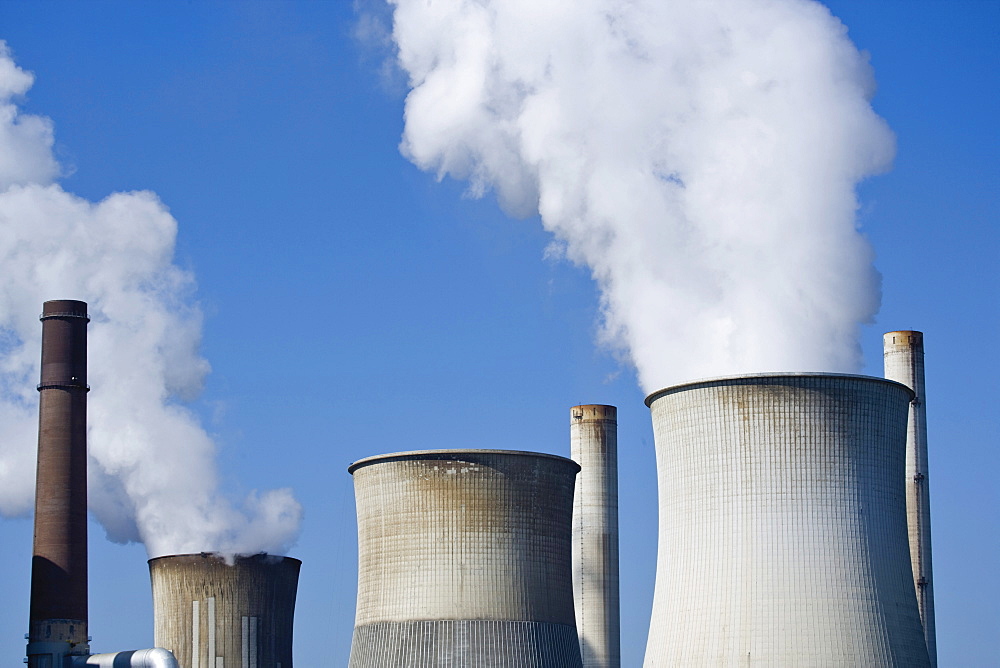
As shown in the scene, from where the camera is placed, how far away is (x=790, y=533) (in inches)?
853

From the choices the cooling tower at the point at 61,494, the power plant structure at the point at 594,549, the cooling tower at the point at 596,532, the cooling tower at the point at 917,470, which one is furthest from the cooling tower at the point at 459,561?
the cooling tower at the point at 596,532

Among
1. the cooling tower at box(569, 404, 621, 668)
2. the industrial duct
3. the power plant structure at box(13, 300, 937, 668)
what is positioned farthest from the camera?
the cooling tower at box(569, 404, 621, 668)

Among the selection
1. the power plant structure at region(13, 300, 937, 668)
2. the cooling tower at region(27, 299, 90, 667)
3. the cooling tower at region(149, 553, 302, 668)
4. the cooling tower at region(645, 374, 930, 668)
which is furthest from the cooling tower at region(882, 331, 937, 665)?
the cooling tower at region(27, 299, 90, 667)

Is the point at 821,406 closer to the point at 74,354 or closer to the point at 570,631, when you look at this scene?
the point at 570,631

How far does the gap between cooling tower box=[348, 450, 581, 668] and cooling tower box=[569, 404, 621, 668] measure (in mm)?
9620

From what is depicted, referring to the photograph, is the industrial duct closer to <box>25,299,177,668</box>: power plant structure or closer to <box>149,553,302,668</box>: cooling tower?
<box>25,299,177,668</box>: power plant structure

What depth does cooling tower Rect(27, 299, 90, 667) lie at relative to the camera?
29.5 meters

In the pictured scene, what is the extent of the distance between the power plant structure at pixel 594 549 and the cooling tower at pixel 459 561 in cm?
4

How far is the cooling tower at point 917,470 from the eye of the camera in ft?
99.8

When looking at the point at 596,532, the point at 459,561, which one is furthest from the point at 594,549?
the point at 459,561

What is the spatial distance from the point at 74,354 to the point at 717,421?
14325 mm

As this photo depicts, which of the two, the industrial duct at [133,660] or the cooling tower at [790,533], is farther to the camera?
the industrial duct at [133,660]

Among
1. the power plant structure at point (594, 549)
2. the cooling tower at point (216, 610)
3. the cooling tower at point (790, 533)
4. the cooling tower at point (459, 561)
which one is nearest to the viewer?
the cooling tower at point (790, 533)

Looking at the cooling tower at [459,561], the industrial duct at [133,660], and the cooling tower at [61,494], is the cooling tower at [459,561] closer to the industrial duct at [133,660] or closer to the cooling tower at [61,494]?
the industrial duct at [133,660]
